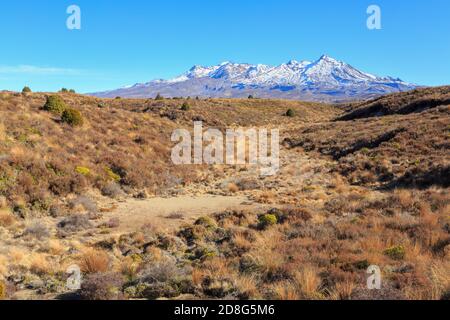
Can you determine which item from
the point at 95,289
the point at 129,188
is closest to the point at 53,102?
the point at 129,188

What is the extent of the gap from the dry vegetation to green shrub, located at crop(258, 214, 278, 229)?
0.04 m

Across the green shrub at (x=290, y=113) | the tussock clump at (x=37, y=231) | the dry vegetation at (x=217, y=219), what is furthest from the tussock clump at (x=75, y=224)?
the green shrub at (x=290, y=113)

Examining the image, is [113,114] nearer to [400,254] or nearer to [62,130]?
[62,130]

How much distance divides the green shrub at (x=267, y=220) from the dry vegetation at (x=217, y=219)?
4cm

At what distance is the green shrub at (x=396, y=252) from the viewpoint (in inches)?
371

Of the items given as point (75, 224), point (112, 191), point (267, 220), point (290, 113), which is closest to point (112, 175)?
point (112, 191)

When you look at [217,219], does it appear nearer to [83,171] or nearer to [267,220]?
[267,220]

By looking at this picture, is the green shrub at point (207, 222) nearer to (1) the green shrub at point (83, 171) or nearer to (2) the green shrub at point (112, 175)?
(2) the green shrub at point (112, 175)

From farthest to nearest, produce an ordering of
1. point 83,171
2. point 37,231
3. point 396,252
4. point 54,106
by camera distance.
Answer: point 54,106, point 83,171, point 37,231, point 396,252

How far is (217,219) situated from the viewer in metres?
16.2

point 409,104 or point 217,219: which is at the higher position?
point 409,104

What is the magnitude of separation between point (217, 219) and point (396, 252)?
827 cm

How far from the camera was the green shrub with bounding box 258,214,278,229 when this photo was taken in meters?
14.5
